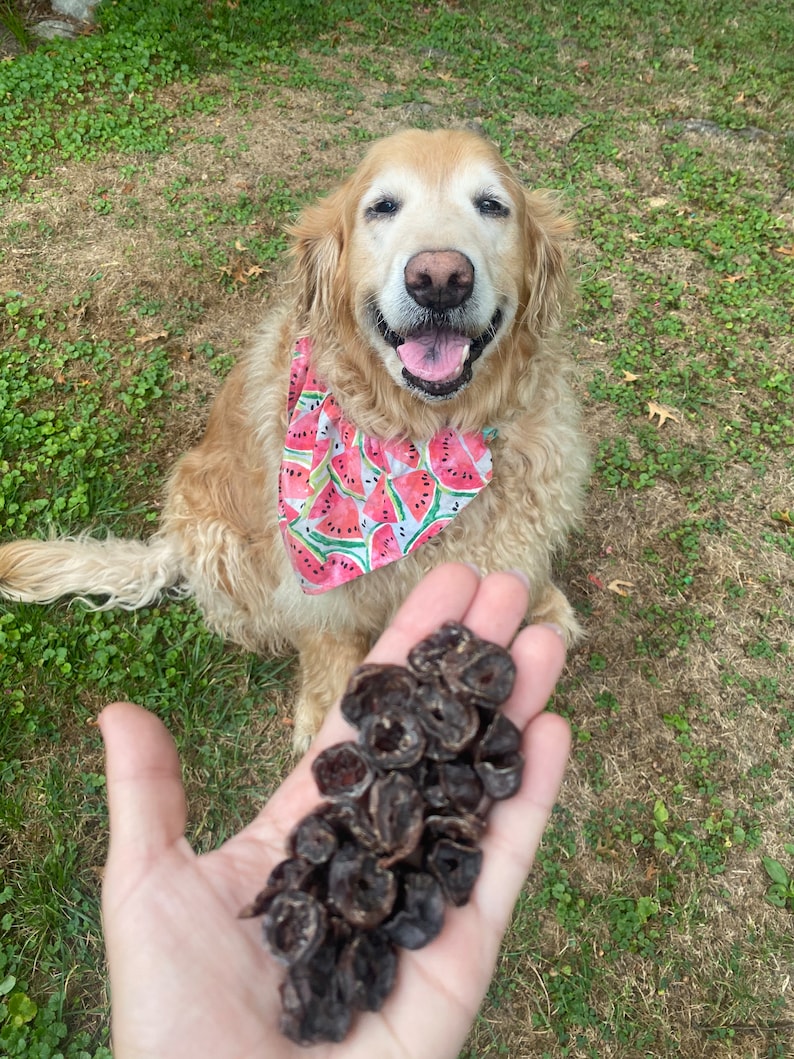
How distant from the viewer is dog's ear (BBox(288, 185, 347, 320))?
3205 millimetres

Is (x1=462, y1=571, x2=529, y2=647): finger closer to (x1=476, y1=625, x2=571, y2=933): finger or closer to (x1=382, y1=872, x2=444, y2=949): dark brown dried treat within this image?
(x1=476, y1=625, x2=571, y2=933): finger

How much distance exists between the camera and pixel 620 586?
4203 millimetres

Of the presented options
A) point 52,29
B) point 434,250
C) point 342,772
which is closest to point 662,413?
point 434,250

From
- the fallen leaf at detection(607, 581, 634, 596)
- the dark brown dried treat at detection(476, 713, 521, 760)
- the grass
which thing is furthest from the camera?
the fallen leaf at detection(607, 581, 634, 596)

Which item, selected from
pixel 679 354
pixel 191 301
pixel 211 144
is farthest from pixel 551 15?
pixel 191 301

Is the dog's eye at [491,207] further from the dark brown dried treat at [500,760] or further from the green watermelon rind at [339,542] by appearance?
the dark brown dried treat at [500,760]

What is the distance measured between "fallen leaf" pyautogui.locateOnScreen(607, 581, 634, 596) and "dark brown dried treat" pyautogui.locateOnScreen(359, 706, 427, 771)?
8.38 ft

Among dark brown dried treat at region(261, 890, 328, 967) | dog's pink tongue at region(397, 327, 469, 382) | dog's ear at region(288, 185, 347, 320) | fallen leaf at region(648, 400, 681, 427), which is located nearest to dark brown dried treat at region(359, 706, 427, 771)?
dark brown dried treat at region(261, 890, 328, 967)

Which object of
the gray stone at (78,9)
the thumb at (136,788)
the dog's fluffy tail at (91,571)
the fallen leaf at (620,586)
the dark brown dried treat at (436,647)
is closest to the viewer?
the thumb at (136,788)

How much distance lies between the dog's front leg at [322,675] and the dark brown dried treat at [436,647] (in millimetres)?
1531

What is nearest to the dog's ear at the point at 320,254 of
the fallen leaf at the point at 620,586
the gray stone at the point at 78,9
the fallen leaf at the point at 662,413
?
the fallen leaf at the point at 620,586

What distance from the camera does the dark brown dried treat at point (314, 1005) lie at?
5.25 ft

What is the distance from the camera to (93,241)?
5.57 m

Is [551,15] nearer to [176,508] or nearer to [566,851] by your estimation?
[176,508]
